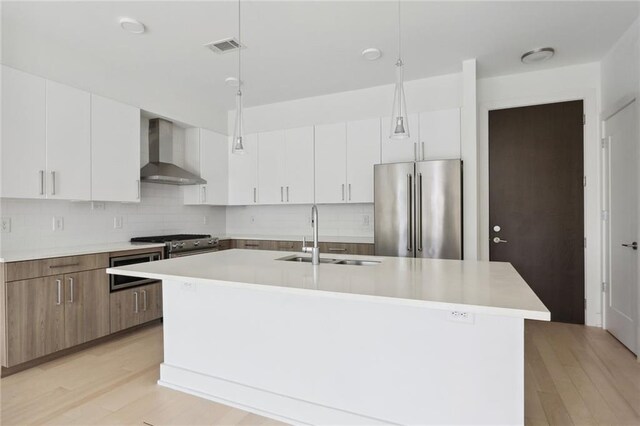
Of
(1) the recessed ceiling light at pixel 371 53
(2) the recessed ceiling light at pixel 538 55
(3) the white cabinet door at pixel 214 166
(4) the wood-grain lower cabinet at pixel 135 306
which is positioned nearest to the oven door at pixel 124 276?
(4) the wood-grain lower cabinet at pixel 135 306

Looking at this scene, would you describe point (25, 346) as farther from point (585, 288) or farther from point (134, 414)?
point (585, 288)

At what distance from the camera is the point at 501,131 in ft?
12.6

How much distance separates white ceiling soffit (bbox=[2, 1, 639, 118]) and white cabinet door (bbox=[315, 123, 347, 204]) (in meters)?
0.65

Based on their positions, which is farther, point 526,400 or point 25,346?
point 25,346

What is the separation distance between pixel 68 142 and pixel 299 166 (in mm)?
2430

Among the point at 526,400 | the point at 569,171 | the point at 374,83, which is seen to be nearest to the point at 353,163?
the point at 374,83

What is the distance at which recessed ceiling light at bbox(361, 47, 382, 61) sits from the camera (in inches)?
124

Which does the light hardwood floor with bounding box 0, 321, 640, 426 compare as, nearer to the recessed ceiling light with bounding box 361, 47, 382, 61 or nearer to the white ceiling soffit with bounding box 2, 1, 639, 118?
the white ceiling soffit with bounding box 2, 1, 639, 118

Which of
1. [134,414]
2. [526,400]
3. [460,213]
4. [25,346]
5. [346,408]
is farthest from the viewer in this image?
[460,213]

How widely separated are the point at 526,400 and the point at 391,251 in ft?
5.57

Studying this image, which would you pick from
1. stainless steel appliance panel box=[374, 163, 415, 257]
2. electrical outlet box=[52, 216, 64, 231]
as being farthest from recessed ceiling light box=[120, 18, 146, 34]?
stainless steel appliance panel box=[374, 163, 415, 257]

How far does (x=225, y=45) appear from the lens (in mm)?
3018

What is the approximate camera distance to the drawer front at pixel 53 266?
252 centimetres

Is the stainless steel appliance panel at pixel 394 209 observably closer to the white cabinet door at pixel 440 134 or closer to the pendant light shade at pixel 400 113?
the white cabinet door at pixel 440 134
